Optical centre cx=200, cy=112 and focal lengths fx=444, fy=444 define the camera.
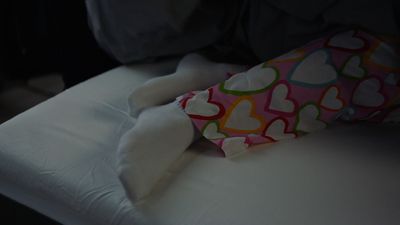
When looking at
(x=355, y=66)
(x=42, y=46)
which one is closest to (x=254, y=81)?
(x=355, y=66)

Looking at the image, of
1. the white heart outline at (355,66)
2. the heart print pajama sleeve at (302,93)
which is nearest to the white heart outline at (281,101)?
the heart print pajama sleeve at (302,93)

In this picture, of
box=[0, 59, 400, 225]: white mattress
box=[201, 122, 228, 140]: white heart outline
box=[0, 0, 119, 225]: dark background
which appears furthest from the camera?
box=[0, 0, 119, 225]: dark background

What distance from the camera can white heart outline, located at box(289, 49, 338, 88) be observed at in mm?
721

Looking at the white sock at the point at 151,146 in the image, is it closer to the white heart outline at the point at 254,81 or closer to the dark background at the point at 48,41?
the white heart outline at the point at 254,81

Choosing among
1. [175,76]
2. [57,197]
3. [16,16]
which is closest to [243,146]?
[175,76]

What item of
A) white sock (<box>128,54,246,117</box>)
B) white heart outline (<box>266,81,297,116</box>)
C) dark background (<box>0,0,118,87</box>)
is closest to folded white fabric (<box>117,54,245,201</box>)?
white sock (<box>128,54,246,117</box>)

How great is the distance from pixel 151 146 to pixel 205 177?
0.29 feet

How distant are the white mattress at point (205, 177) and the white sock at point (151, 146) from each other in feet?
0.06

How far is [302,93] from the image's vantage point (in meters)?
0.72

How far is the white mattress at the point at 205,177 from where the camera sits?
0.57m

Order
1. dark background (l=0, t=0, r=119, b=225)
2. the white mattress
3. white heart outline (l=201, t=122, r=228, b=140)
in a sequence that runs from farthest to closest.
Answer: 1. dark background (l=0, t=0, r=119, b=225)
2. white heart outline (l=201, t=122, r=228, b=140)
3. the white mattress

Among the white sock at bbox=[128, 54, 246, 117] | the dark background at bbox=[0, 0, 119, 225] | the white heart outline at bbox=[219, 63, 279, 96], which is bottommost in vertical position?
the dark background at bbox=[0, 0, 119, 225]

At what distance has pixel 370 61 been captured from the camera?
0.73 metres

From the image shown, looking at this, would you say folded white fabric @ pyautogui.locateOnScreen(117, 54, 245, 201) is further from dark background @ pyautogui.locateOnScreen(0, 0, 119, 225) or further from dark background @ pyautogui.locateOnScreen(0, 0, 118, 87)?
dark background @ pyautogui.locateOnScreen(0, 0, 118, 87)
